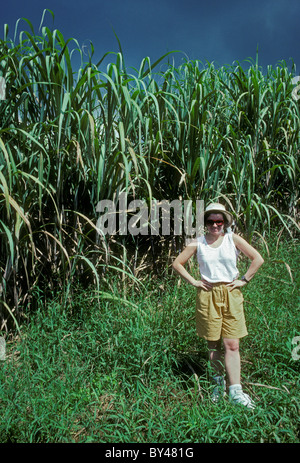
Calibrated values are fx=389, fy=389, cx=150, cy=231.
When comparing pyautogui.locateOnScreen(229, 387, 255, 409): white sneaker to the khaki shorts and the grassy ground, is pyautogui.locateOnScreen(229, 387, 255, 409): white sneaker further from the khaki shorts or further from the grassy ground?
the khaki shorts

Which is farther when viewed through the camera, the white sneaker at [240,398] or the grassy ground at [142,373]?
the white sneaker at [240,398]

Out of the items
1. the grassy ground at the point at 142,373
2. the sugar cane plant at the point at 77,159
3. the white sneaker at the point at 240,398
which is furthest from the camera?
the sugar cane plant at the point at 77,159

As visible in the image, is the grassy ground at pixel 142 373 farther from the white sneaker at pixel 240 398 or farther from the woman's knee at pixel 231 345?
the woman's knee at pixel 231 345

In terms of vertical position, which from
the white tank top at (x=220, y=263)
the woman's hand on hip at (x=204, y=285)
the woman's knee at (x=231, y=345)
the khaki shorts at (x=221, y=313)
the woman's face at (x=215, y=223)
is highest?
the woman's face at (x=215, y=223)

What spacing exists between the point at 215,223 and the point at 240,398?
27.2 inches

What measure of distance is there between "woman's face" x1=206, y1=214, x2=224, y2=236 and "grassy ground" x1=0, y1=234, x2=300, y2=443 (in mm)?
547

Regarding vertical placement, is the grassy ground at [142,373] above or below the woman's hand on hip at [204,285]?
below

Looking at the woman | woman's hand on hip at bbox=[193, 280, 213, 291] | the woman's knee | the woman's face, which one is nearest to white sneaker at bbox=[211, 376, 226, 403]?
the woman

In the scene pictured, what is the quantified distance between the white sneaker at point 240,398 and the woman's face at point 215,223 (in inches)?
25.0

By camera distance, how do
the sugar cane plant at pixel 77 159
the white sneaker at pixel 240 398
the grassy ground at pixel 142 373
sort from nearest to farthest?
1. the grassy ground at pixel 142 373
2. the white sneaker at pixel 240 398
3. the sugar cane plant at pixel 77 159

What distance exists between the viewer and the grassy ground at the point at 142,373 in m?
1.39

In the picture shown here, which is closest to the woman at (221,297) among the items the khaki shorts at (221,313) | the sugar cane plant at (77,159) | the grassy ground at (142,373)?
the khaki shorts at (221,313)

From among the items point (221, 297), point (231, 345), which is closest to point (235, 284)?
point (221, 297)

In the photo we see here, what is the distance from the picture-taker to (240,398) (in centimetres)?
152
